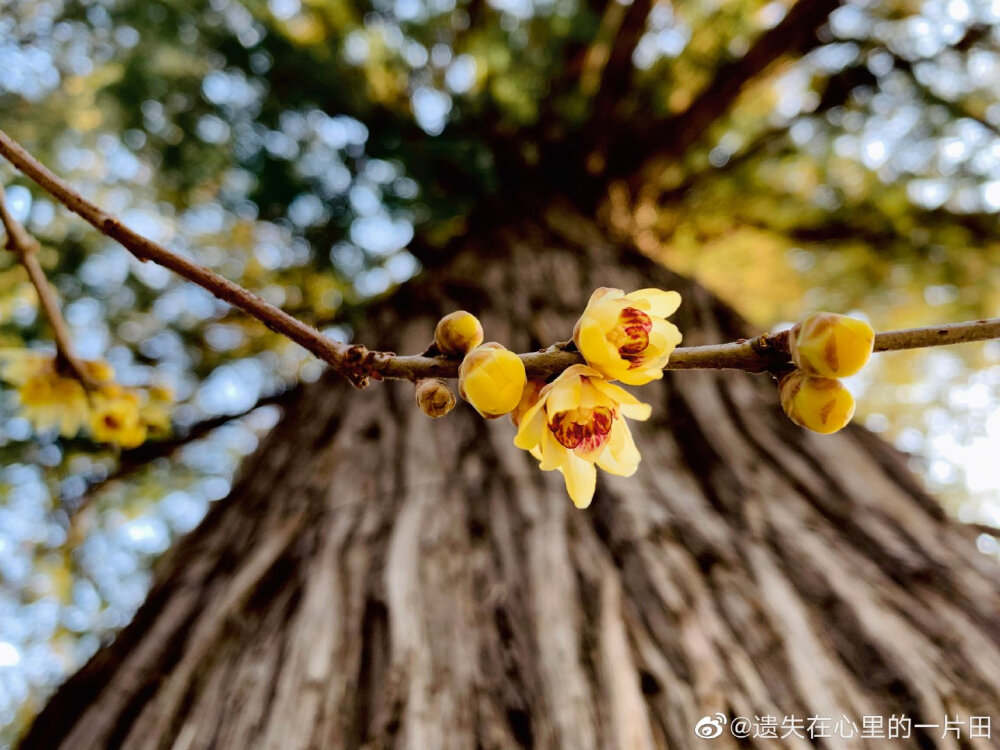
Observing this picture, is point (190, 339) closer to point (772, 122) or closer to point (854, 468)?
point (854, 468)

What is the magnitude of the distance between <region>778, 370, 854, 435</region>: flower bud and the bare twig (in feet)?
0.11

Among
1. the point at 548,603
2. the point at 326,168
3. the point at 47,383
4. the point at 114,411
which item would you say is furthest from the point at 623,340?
the point at 326,168

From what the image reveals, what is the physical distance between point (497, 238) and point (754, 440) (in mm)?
1599

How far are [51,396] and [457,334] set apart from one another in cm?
96

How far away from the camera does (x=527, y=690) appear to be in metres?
1.04

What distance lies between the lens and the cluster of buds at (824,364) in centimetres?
53

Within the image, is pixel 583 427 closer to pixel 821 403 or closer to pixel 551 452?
pixel 551 452

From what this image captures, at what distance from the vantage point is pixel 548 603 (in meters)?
1.19

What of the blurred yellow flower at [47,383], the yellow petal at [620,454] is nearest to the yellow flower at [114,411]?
the blurred yellow flower at [47,383]

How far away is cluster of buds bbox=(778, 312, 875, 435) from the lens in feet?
1.73

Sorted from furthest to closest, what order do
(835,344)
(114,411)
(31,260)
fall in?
(114,411) → (31,260) → (835,344)

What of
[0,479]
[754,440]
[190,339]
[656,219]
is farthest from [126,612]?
[656,219]

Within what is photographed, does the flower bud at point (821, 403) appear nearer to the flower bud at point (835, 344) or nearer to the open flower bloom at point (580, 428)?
the flower bud at point (835, 344)

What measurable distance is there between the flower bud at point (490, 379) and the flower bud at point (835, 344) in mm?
244
